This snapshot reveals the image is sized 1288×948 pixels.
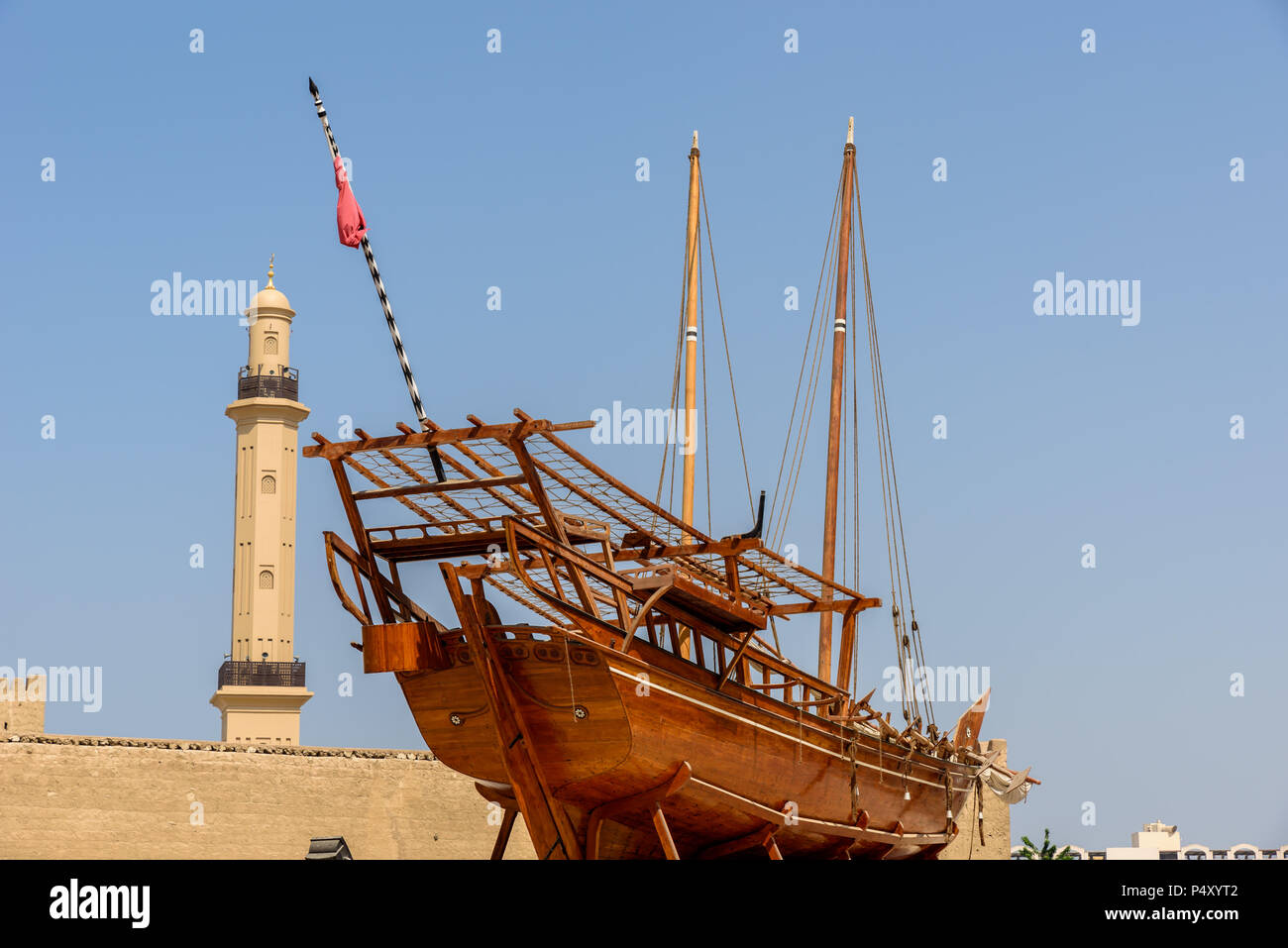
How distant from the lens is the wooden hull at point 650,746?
49.7ft

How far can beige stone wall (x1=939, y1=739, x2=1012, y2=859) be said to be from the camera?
109 feet

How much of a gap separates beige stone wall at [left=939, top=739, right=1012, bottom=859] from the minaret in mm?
13996

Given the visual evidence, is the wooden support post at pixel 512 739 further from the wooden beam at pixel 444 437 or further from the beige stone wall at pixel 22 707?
the beige stone wall at pixel 22 707

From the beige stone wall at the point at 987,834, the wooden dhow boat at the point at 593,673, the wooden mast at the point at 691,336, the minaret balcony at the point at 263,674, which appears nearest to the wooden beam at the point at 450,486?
the wooden dhow boat at the point at 593,673

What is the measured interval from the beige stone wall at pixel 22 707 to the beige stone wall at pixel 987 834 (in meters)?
16.9

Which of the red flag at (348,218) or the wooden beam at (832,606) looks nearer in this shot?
the red flag at (348,218)

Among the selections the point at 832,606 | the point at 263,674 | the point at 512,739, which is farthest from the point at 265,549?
the point at 512,739

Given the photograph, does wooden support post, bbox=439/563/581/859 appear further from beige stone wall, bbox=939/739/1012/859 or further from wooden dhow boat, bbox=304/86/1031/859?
beige stone wall, bbox=939/739/1012/859

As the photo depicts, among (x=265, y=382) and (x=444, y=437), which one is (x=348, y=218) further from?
(x=265, y=382)
